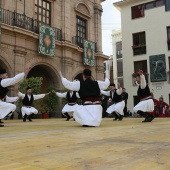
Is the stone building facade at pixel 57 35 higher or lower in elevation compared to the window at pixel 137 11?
lower

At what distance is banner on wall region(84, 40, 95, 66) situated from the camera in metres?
19.8

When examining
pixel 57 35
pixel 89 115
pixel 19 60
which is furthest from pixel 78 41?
pixel 89 115

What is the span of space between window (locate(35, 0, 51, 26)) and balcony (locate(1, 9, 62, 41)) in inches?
28.7

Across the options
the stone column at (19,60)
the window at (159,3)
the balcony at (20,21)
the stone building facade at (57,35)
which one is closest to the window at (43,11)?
the stone building facade at (57,35)

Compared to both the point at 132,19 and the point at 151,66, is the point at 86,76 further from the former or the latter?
the point at 132,19

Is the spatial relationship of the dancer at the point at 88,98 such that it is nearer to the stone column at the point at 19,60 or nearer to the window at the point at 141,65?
the stone column at the point at 19,60

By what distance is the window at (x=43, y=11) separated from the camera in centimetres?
1714

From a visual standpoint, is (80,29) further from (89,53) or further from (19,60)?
(19,60)

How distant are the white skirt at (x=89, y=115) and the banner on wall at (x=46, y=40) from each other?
10.1 m

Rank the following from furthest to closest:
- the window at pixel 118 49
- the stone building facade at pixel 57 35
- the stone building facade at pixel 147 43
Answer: the window at pixel 118 49 → the stone building facade at pixel 147 43 → the stone building facade at pixel 57 35

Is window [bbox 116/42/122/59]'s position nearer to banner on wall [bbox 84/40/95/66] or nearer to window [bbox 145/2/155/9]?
window [bbox 145/2/155/9]

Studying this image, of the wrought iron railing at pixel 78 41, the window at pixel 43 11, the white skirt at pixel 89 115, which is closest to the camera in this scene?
the white skirt at pixel 89 115

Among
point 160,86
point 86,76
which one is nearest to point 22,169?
point 86,76

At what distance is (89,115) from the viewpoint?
6.54 metres
